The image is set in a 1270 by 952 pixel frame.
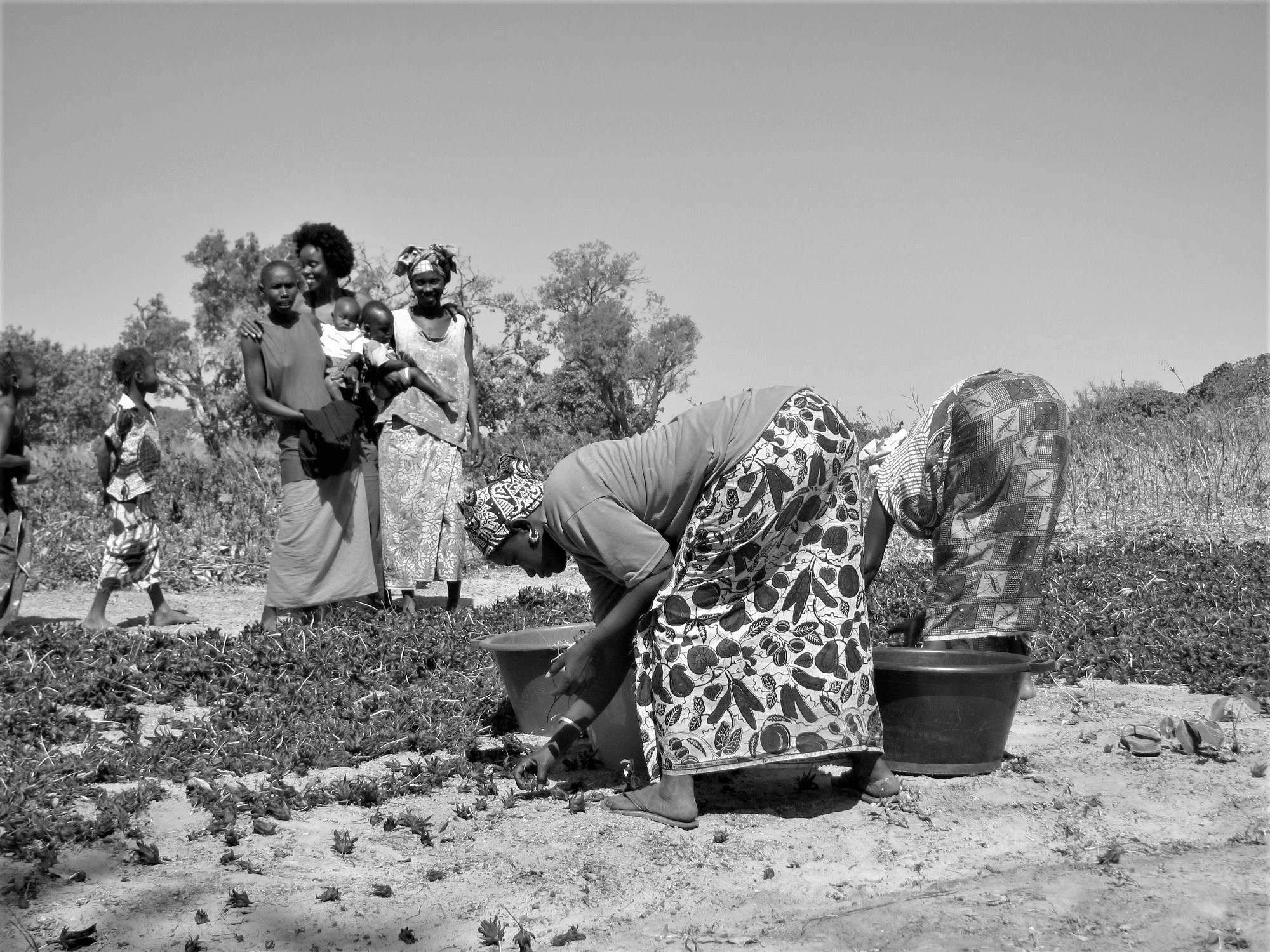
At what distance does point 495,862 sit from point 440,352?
4608 mm

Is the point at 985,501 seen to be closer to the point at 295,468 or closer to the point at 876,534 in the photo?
the point at 876,534

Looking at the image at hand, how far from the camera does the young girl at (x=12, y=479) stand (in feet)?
21.3

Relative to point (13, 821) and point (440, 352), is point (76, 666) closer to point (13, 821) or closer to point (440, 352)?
point (13, 821)

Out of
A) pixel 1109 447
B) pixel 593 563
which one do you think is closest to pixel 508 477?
pixel 593 563

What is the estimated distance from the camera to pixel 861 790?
390 centimetres

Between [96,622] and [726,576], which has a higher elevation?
[726,576]

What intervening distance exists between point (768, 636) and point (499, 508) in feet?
3.13

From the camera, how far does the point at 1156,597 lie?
22.0 ft

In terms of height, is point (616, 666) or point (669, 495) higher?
point (669, 495)

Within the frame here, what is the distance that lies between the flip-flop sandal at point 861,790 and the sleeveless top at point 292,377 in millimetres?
3977

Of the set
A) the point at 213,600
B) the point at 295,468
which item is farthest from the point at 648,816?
the point at 213,600

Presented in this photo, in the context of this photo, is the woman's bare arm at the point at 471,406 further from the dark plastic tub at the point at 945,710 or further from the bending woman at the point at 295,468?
the dark plastic tub at the point at 945,710

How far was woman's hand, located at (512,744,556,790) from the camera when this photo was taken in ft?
12.5

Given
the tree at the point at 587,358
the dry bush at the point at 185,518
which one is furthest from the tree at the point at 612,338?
the dry bush at the point at 185,518
